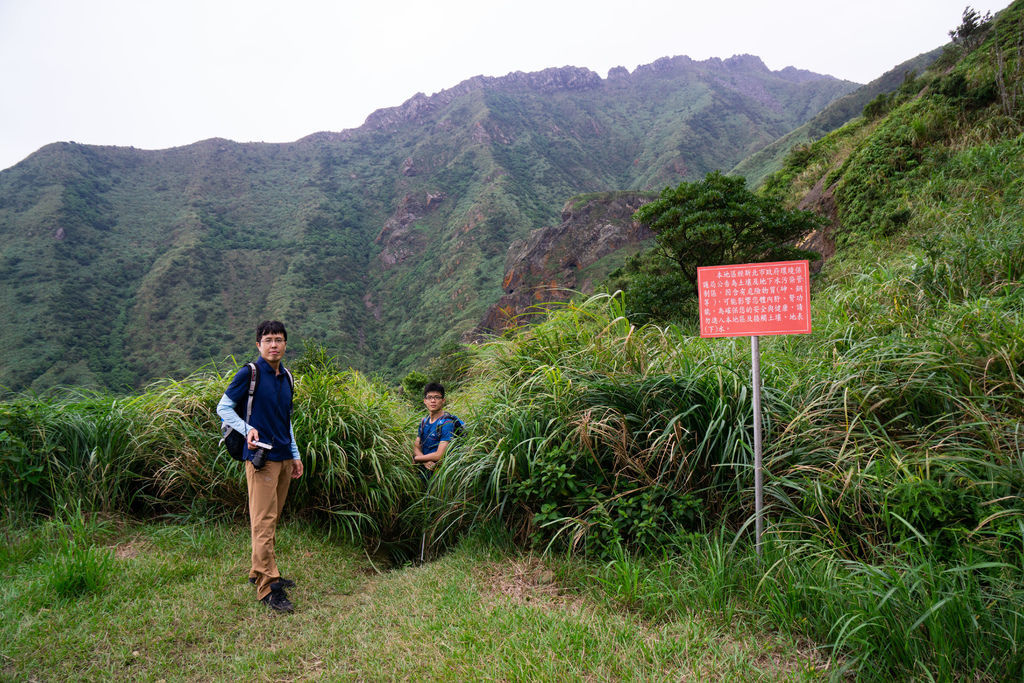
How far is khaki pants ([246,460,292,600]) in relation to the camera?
3.16 meters

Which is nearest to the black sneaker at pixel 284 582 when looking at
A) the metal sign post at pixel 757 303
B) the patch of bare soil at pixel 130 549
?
the patch of bare soil at pixel 130 549

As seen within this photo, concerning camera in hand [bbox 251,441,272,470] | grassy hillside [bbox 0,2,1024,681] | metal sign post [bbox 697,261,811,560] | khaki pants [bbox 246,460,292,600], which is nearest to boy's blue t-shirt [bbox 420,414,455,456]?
grassy hillside [bbox 0,2,1024,681]

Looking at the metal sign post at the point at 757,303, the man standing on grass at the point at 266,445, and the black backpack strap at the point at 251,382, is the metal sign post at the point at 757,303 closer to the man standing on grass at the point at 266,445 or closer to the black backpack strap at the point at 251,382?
the man standing on grass at the point at 266,445

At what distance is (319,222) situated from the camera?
80.3m

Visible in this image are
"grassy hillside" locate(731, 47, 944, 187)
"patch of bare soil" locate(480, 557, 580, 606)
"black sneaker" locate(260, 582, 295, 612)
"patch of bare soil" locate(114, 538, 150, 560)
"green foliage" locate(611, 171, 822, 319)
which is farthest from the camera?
"grassy hillside" locate(731, 47, 944, 187)

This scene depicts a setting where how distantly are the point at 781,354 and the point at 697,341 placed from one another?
2.30 ft

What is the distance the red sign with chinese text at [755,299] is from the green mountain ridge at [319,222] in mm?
32184

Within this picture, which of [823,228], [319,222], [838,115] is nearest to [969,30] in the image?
[823,228]

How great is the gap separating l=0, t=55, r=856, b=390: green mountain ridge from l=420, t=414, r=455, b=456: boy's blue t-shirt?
3050 centimetres

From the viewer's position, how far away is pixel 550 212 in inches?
3036

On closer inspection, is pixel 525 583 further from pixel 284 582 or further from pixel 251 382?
pixel 251 382

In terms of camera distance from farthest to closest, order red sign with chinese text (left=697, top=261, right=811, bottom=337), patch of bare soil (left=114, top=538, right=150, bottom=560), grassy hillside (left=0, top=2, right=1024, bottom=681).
Result: patch of bare soil (left=114, top=538, right=150, bottom=560), red sign with chinese text (left=697, top=261, right=811, bottom=337), grassy hillside (left=0, top=2, right=1024, bottom=681)

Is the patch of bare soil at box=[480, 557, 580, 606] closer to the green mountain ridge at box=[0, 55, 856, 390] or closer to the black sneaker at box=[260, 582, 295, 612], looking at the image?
the black sneaker at box=[260, 582, 295, 612]

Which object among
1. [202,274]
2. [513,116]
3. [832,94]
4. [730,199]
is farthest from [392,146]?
[730,199]
